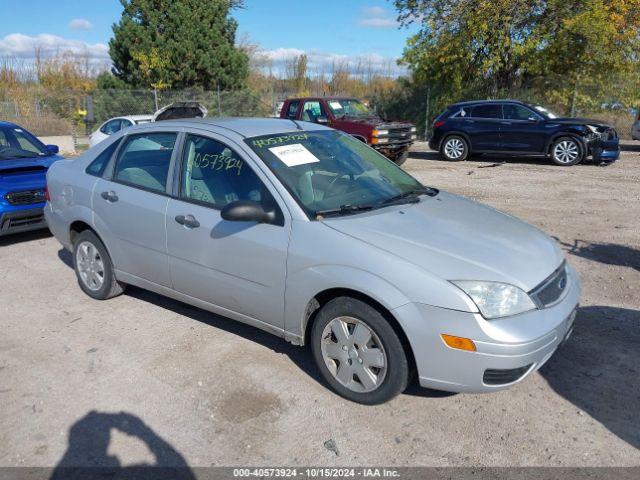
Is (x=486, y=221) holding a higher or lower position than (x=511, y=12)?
lower

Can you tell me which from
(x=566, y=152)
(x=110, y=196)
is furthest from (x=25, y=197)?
(x=566, y=152)

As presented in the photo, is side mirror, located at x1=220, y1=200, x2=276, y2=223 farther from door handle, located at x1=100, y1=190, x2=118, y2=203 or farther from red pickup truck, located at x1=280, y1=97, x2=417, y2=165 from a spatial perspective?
red pickup truck, located at x1=280, y1=97, x2=417, y2=165

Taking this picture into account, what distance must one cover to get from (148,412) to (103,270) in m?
2.03

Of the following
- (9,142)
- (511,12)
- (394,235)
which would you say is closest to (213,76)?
(511,12)

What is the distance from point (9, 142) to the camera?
791cm

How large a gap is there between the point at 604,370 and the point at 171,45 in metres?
26.8

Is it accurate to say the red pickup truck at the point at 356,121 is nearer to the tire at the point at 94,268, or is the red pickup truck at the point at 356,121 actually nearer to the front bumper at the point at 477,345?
the tire at the point at 94,268

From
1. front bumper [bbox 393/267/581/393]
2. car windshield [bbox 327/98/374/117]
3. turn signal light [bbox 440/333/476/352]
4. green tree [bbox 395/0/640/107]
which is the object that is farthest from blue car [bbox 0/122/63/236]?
green tree [bbox 395/0/640/107]

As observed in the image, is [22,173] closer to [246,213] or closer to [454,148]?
[246,213]

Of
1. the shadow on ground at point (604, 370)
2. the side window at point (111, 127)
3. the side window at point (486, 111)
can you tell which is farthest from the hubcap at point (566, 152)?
the side window at point (111, 127)

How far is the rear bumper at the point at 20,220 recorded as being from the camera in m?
6.83

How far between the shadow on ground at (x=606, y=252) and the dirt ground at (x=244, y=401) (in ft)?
2.20

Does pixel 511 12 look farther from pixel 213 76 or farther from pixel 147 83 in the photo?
pixel 147 83

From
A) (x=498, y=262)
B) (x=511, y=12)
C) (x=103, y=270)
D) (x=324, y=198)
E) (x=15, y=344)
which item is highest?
(x=511, y=12)
